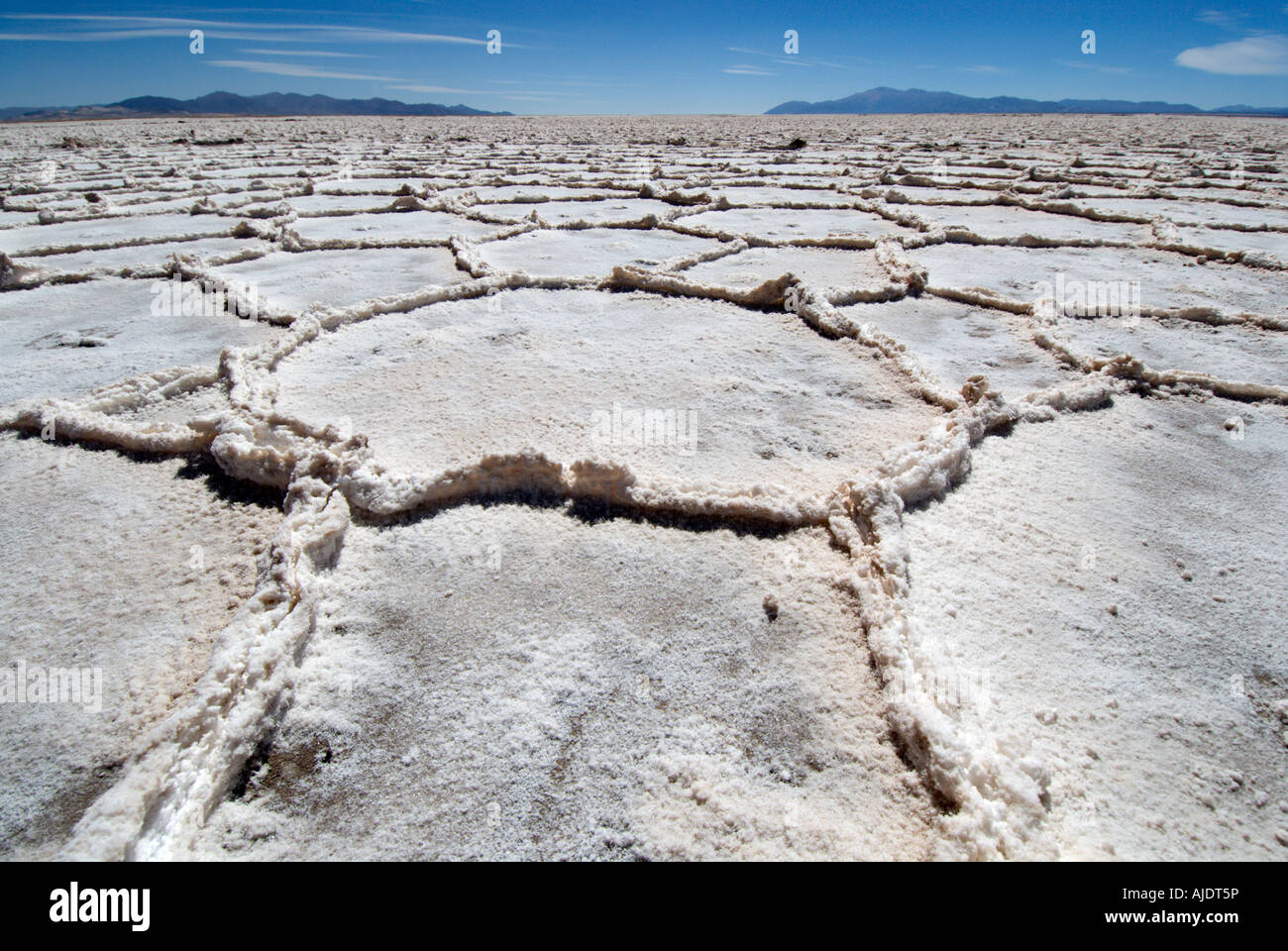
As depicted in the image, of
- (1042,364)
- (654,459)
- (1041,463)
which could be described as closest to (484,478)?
(654,459)

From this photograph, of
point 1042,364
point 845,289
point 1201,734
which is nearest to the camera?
point 1201,734

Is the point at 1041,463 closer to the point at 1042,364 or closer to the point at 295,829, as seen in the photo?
the point at 1042,364

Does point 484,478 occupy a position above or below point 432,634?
above

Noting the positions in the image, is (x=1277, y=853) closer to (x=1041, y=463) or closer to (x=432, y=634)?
(x=1041, y=463)

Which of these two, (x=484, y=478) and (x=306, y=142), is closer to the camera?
(x=484, y=478)
